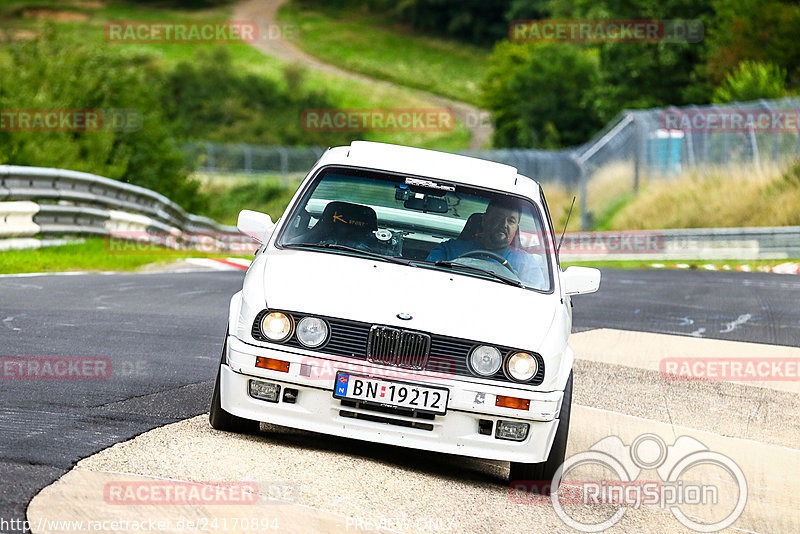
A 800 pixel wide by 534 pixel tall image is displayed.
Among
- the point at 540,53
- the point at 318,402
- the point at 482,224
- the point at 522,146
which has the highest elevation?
the point at 540,53

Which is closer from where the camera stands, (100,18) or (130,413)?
(130,413)

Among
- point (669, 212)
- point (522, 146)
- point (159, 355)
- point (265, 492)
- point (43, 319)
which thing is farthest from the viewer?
point (522, 146)

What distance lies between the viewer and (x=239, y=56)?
10669 cm

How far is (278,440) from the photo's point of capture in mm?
6672

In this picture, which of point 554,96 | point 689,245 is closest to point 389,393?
point 689,245

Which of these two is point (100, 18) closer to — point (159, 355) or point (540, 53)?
point (540, 53)

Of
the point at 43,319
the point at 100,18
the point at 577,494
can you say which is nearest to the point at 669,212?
the point at 43,319

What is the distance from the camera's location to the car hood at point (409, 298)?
626 centimetres

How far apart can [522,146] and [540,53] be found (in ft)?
19.3
